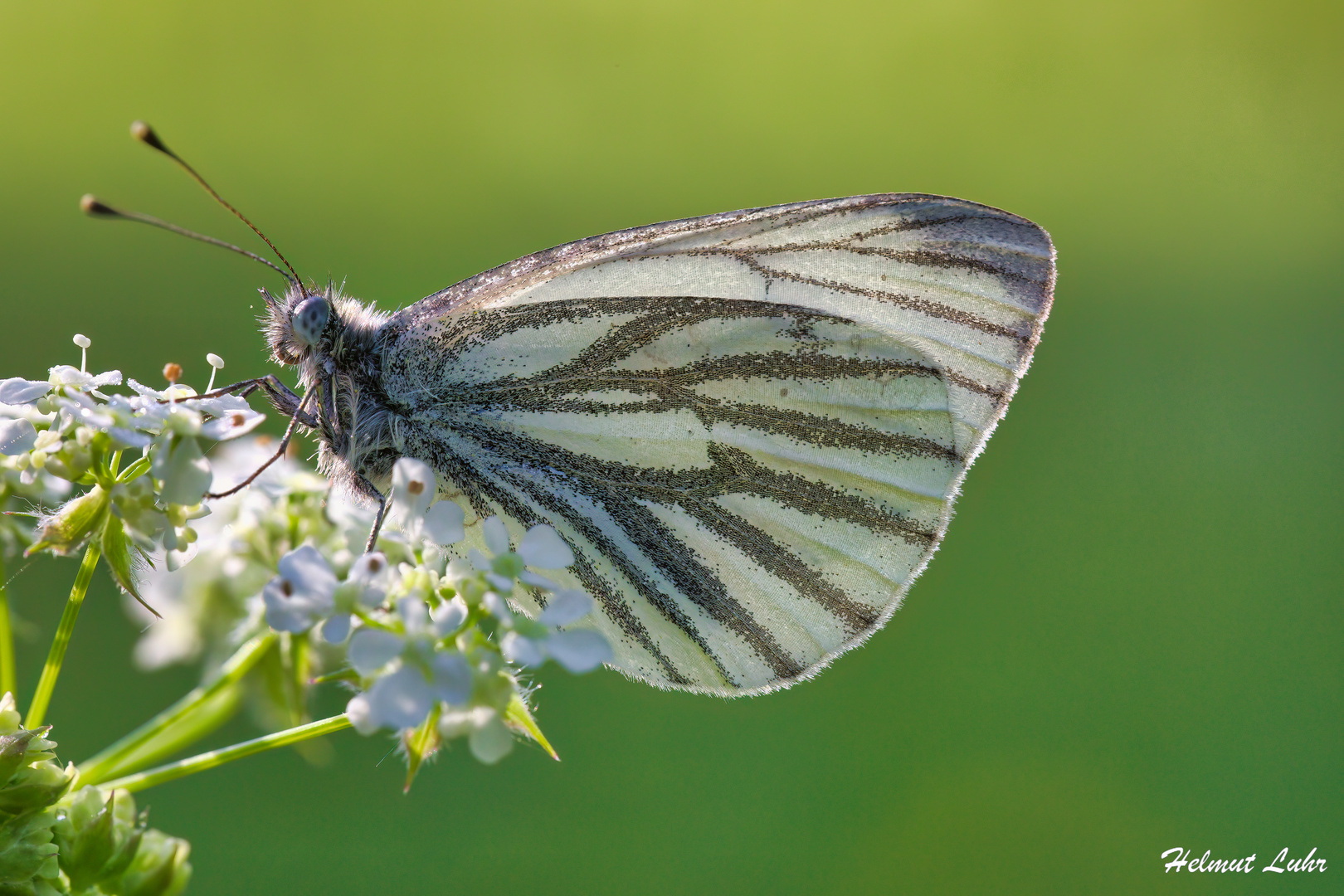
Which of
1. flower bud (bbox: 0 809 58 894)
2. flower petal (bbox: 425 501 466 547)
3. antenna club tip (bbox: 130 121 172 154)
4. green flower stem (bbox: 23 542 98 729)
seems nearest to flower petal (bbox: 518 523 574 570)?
flower petal (bbox: 425 501 466 547)

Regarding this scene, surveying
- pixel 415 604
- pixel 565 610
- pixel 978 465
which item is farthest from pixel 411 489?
pixel 978 465

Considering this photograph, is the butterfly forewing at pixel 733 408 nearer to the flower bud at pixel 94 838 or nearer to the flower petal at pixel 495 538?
the flower petal at pixel 495 538

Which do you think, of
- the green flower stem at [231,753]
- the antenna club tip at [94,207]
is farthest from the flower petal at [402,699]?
the antenna club tip at [94,207]

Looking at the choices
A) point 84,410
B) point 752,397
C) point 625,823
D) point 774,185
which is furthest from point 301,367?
point 774,185

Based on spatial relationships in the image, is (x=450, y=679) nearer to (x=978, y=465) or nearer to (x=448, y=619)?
(x=448, y=619)

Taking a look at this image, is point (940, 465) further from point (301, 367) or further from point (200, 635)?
point (200, 635)

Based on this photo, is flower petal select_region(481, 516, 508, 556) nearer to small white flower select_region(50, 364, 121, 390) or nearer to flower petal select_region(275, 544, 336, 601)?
flower petal select_region(275, 544, 336, 601)
